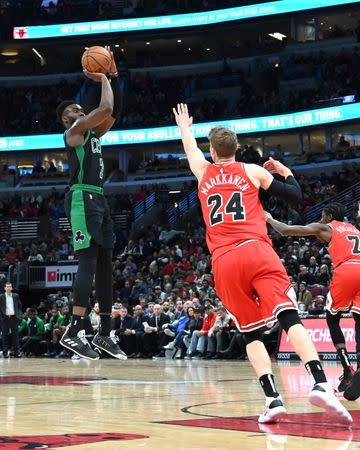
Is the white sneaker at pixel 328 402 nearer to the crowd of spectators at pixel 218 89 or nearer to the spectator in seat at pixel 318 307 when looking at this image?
the spectator in seat at pixel 318 307

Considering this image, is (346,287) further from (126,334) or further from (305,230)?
(126,334)

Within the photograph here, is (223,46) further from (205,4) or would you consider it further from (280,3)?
(280,3)

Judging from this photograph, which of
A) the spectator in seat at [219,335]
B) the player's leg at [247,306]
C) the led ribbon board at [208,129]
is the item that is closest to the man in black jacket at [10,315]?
the spectator in seat at [219,335]

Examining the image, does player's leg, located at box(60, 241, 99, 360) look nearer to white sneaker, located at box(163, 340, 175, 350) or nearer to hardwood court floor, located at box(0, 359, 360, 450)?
hardwood court floor, located at box(0, 359, 360, 450)

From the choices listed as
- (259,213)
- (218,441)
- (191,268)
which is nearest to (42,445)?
(218,441)

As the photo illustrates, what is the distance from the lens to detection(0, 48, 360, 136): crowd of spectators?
3769cm

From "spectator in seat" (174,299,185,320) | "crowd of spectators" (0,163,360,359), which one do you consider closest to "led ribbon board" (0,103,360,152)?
"crowd of spectators" (0,163,360,359)

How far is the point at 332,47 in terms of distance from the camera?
40.2 m

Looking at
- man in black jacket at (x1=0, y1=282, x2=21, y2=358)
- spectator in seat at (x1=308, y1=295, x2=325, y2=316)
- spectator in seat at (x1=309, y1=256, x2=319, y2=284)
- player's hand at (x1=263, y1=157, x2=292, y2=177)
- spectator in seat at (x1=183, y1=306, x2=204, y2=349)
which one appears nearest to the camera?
player's hand at (x1=263, y1=157, x2=292, y2=177)

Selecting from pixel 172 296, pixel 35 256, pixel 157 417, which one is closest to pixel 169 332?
pixel 172 296

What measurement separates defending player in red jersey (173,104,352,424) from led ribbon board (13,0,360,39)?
32.6 metres

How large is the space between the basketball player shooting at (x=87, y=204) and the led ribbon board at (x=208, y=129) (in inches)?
1076

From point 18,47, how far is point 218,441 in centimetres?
4343

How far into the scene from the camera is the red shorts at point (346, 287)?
30.6 feet
